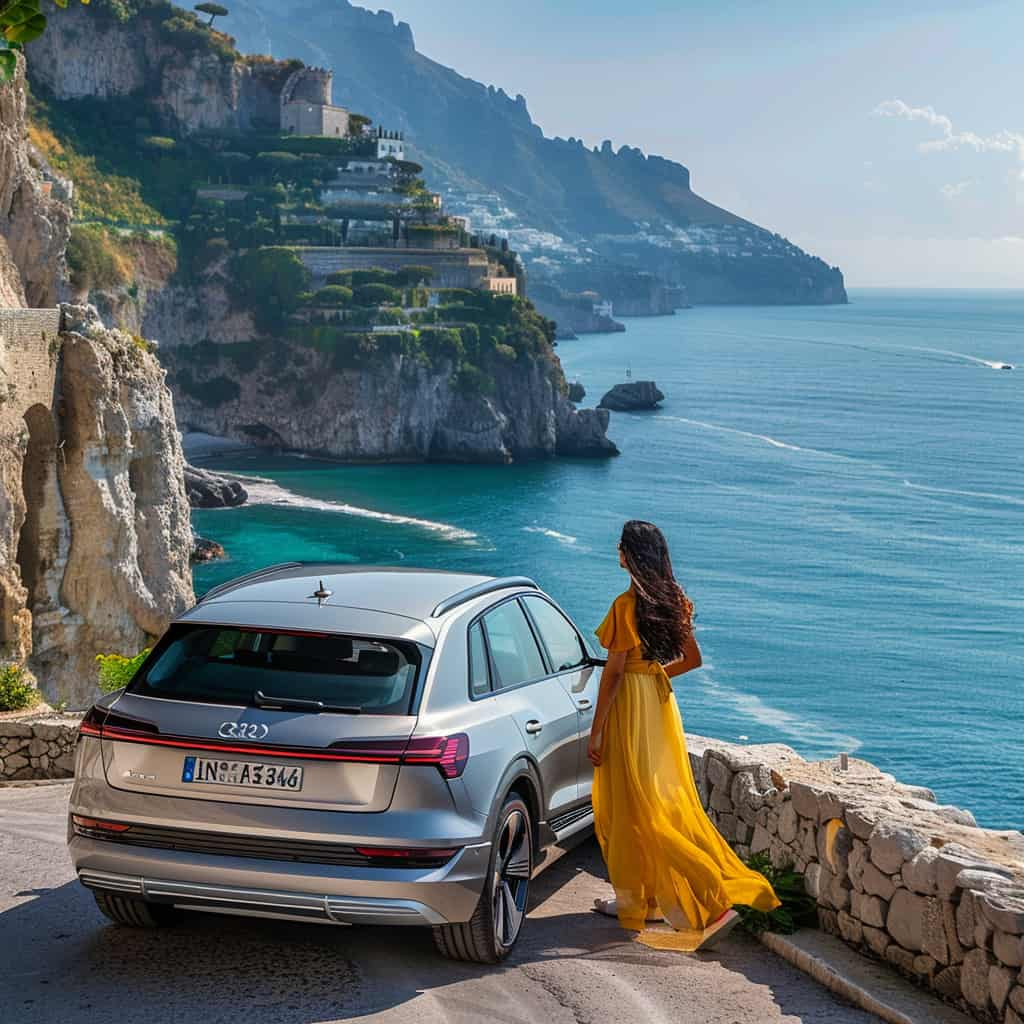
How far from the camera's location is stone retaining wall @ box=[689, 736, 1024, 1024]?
5758 millimetres

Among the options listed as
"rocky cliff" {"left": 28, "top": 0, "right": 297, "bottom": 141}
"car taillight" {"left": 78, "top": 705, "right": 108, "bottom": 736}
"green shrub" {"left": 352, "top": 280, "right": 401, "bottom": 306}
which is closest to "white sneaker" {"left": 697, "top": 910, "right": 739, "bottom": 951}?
"car taillight" {"left": 78, "top": 705, "right": 108, "bottom": 736}

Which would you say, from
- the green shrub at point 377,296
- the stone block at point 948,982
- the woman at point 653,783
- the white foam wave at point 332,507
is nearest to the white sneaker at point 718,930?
the woman at point 653,783

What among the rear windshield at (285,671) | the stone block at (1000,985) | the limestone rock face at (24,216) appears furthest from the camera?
the limestone rock face at (24,216)

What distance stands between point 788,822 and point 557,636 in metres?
1.56

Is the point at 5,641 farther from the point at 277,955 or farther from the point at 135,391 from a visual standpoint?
the point at 277,955

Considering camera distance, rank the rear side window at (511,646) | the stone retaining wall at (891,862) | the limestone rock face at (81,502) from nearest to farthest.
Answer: the stone retaining wall at (891,862), the rear side window at (511,646), the limestone rock face at (81,502)

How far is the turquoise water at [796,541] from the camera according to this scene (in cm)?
4709

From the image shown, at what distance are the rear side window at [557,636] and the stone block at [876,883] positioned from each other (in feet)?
6.22

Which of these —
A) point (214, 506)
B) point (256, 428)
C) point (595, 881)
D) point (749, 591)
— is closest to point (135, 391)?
point (595, 881)

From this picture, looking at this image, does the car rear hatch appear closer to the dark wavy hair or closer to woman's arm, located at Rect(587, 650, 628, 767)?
woman's arm, located at Rect(587, 650, 628, 767)

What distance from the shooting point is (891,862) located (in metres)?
6.39

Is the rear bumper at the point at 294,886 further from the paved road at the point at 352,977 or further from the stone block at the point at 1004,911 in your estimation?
the stone block at the point at 1004,911

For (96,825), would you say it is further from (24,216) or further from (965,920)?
(24,216)

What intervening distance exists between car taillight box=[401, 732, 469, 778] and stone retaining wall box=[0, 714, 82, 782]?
19.6 ft
